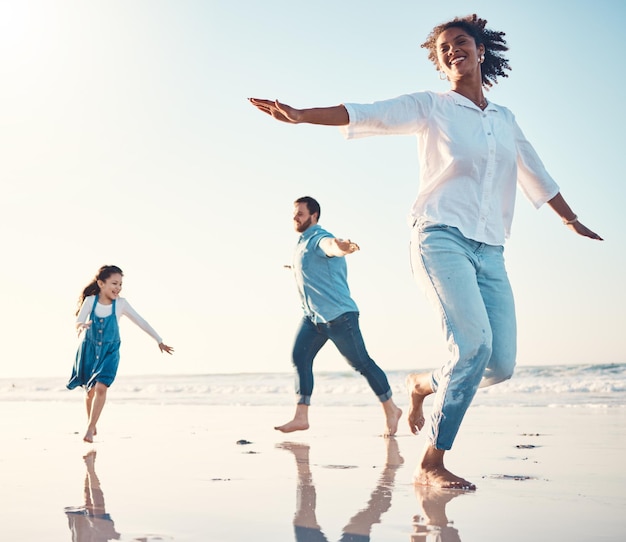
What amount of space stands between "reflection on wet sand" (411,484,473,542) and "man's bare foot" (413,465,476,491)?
2 cm

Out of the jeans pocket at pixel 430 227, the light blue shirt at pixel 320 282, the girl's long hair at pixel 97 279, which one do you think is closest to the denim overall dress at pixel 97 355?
the girl's long hair at pixel 97 279

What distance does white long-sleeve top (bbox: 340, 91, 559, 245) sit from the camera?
3668mm

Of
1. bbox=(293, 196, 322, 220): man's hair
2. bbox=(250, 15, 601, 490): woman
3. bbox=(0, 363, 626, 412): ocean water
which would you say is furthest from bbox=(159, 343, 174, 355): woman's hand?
bbox=(0, 363, 626, 412): ocean water

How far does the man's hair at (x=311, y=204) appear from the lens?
21.6 feet

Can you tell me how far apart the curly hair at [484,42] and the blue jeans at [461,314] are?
1.05 metres

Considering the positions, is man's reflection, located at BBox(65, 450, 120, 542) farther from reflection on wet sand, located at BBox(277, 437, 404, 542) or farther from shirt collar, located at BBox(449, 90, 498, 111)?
shirt collar, located at BBox(449, 90, 498, 111)

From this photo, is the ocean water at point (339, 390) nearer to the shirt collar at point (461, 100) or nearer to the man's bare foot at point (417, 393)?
the man's bare foot at point (417, 393)

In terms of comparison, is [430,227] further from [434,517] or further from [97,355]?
[97,355]

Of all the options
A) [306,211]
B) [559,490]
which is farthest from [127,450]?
[559,490]

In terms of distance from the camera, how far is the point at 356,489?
12.3 feet

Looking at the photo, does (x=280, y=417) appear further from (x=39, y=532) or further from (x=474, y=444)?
(x=39, y=532)

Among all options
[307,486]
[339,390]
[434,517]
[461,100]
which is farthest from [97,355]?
[339,390]

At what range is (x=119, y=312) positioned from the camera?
22.8ft

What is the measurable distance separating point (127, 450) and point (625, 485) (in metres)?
3.40
